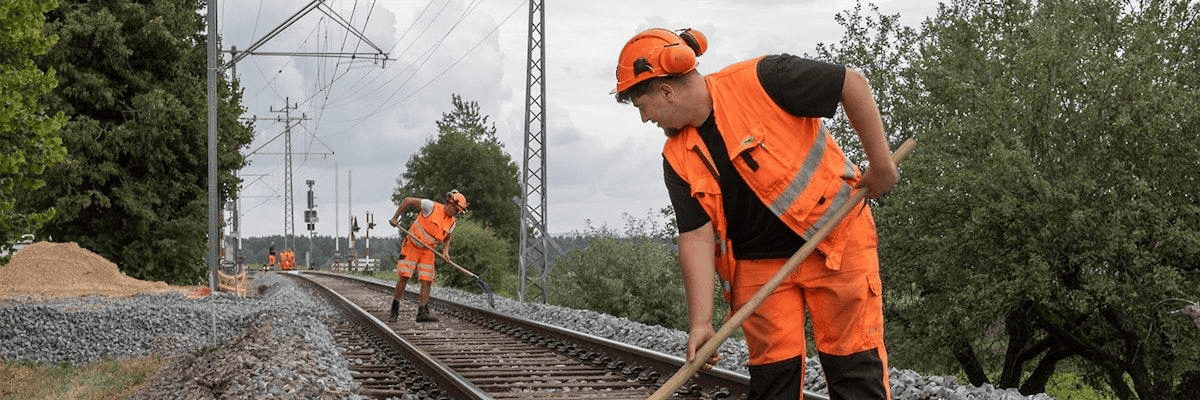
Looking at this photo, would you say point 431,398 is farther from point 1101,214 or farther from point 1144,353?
point 1144,353

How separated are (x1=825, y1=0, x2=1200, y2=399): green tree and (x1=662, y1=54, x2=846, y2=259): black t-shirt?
46.5 ft

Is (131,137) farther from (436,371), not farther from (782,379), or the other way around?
(782,379)

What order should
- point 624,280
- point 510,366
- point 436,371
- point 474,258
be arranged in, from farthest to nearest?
point 474,258
point 624,280
point 510,366
point 436,371

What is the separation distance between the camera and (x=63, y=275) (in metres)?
24.7

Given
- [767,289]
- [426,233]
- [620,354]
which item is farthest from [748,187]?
[426,233]

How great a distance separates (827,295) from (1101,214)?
50.4 feet

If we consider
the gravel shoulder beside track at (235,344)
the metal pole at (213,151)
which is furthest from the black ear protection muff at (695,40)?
the metal pole at (213,151)

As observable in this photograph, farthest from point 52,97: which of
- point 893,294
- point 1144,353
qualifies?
point 1144,353

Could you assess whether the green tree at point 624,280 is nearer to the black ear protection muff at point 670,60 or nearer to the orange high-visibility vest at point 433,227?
the orange high-visibility vest at point 433,227

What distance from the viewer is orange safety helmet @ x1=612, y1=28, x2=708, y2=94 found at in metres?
3.21

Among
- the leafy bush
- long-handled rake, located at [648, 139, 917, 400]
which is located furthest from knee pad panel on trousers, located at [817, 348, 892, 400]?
the leafy bush

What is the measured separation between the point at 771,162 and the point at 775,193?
0.30 ft

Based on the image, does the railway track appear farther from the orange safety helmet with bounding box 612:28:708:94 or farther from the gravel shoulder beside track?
the orange safety helmet with bounding box 612:28:708:94

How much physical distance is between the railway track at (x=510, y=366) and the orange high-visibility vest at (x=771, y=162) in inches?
126
